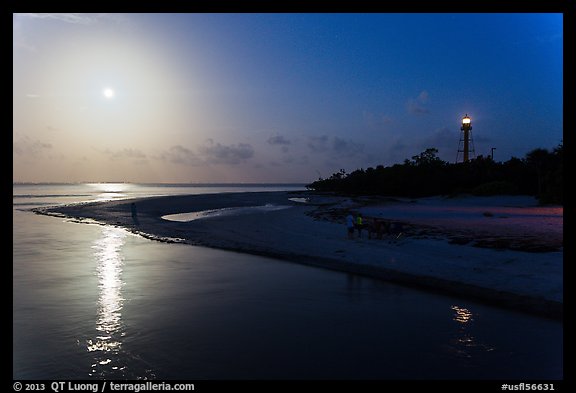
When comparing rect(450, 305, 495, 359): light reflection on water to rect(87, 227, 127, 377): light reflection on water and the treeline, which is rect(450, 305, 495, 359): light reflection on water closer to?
rect(87, 227, 127, 377): light reflection on water

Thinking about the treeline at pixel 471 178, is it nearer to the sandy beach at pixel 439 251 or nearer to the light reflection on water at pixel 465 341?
the sandy beach at pixel 439 251

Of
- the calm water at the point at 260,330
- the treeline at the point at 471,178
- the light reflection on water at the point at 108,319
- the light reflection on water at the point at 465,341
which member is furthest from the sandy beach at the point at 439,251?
the treeline at the point at 471,178

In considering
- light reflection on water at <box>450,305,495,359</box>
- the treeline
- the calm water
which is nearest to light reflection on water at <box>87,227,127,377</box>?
the calm water

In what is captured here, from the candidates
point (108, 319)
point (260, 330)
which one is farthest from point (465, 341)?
point (108, 319)

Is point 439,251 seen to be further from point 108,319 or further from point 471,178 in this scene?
point 471,178

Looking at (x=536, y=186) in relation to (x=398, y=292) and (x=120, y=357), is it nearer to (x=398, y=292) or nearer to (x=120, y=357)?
(x=398, y=292)
